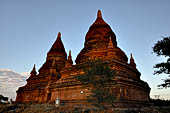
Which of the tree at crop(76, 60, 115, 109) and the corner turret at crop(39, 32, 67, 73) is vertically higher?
the corner turret at crop(39, 32, 67, 73)

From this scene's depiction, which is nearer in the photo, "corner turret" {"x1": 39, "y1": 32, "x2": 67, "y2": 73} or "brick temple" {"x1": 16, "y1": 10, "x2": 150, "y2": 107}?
"brick temple" {"x1": 16, "y1": 10, "x2": 150, "y2": 107}

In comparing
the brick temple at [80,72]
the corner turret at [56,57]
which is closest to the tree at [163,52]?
the brick temple at [80,72]

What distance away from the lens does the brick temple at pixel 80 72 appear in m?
18.4

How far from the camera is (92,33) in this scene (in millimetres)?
27781

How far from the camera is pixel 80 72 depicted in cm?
2175

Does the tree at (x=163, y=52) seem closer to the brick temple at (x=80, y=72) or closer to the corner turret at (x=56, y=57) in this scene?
the brick temple at (x=80, y=72)

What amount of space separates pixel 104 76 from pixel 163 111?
8.20m

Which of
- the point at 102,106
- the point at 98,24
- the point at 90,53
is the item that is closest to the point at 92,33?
the point at 98,24

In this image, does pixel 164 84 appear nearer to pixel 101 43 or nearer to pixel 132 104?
pixel 132 104

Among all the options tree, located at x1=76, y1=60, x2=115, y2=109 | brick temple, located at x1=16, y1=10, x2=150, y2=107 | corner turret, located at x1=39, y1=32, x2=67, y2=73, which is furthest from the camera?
corner turret, located at x1=39, y1=32, x2=67, y2=73

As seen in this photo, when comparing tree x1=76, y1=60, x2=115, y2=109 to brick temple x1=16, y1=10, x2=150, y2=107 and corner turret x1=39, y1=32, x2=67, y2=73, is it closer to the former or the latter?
brick temple x1=16, y1=10, x2=150, y2=107

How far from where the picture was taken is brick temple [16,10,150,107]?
60.3 feet

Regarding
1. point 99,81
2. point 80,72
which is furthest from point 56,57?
point 99,81

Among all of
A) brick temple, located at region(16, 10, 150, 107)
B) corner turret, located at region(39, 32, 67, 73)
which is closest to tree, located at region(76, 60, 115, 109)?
brick temple, located at region(16, 10, 150, 107)
